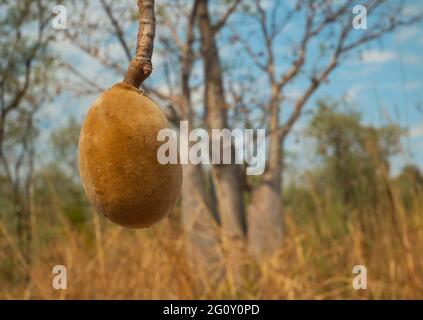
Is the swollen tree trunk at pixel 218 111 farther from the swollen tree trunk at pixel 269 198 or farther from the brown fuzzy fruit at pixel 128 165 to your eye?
the brown fuzzy fruit at pixel 128 165

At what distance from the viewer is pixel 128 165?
0.26 meters

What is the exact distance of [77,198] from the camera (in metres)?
5.84

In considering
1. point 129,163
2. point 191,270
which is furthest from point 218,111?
point 129,163

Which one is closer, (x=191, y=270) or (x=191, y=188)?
(x=191, y=270)

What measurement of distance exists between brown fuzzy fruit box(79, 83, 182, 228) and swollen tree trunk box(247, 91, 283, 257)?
3016 millimetres

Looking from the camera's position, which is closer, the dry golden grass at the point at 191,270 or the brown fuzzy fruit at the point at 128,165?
the brown fuzzy fruit at the point at 128,165

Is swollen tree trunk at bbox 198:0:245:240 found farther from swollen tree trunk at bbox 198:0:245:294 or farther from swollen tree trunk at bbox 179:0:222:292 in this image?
swollen tree trunk at bbox 179:0:222:292

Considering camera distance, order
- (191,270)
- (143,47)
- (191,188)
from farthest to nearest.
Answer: (191,188), (191,270), (143,47)

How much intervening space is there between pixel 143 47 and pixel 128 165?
0.06m

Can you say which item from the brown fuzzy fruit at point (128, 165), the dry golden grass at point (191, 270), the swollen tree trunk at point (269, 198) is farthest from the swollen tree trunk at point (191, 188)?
the brown fuzzy fruit at point (128, 165)

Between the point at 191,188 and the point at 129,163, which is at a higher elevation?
the point at 191,188

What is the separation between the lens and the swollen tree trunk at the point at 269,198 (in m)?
3.30

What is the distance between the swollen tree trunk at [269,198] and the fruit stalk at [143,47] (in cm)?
304

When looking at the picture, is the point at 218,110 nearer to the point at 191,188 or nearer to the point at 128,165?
the point at 191,188
